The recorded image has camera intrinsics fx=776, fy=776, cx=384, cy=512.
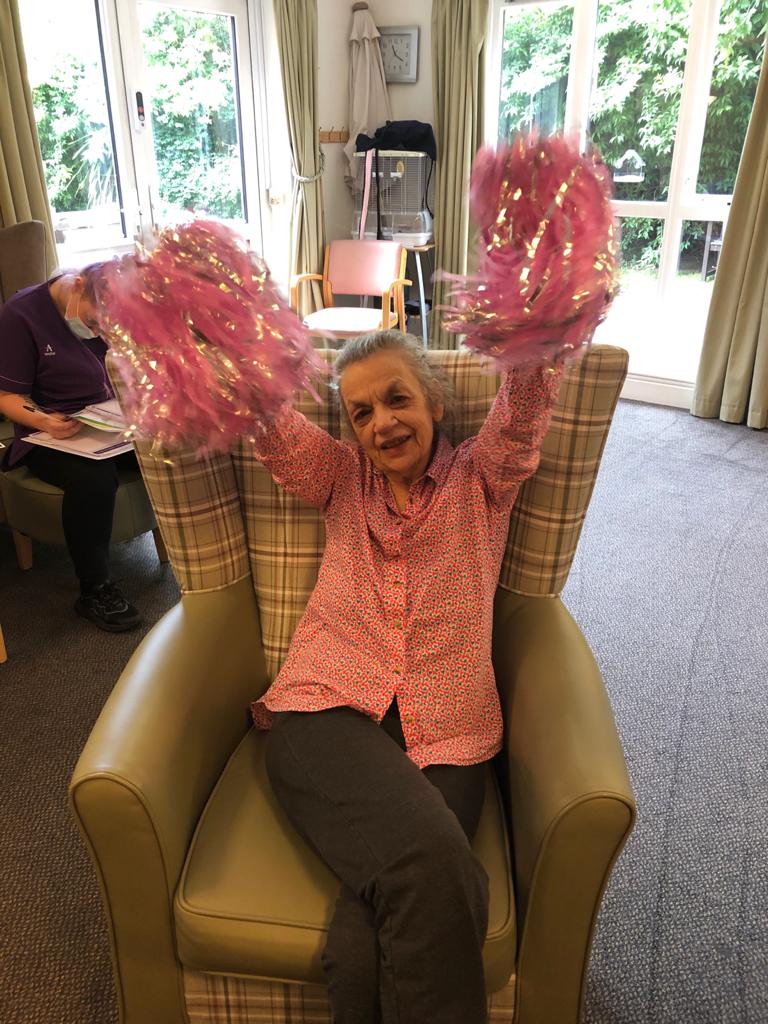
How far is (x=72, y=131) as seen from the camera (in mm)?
3590

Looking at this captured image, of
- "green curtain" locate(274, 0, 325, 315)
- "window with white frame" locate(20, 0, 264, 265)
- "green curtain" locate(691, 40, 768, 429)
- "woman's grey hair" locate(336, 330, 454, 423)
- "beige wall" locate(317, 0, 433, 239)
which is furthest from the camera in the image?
"beige wall" locate(317, 0, 433, 239)

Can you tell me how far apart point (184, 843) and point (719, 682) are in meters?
1.62

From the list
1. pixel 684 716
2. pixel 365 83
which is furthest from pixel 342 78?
pixel 684 716

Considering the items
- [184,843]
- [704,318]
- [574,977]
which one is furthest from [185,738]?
[704,318]

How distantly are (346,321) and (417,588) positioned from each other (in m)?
3.02

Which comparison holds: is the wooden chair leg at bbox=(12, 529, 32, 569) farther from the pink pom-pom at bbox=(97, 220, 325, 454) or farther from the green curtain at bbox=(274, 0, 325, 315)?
the green curtain at bbox=(274, 0, 325, 315)

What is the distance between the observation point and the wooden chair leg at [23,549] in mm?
2671

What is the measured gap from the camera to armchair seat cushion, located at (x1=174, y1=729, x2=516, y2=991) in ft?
3.28

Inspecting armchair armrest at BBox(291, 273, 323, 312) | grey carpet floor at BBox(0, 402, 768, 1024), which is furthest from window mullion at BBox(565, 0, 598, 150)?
grey carpet floor at BBox(0, 402, 768, 1024)

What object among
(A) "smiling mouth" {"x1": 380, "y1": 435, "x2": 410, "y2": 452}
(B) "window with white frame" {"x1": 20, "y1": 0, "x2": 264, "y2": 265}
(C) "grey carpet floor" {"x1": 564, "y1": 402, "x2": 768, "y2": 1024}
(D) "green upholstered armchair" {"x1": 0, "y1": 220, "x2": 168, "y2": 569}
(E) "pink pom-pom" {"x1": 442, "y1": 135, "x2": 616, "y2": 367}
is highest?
(B) "window with white frame" {"x1": 20, "y1": 0, "x2": 264, "y2": 265}

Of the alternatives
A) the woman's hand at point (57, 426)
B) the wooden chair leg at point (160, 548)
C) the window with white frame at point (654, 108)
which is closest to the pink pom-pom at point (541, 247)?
the woman's hand at point (57, 426)

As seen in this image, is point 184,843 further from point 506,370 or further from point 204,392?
point 506,370

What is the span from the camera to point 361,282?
4.44 meters

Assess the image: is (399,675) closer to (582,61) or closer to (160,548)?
(160,548)
